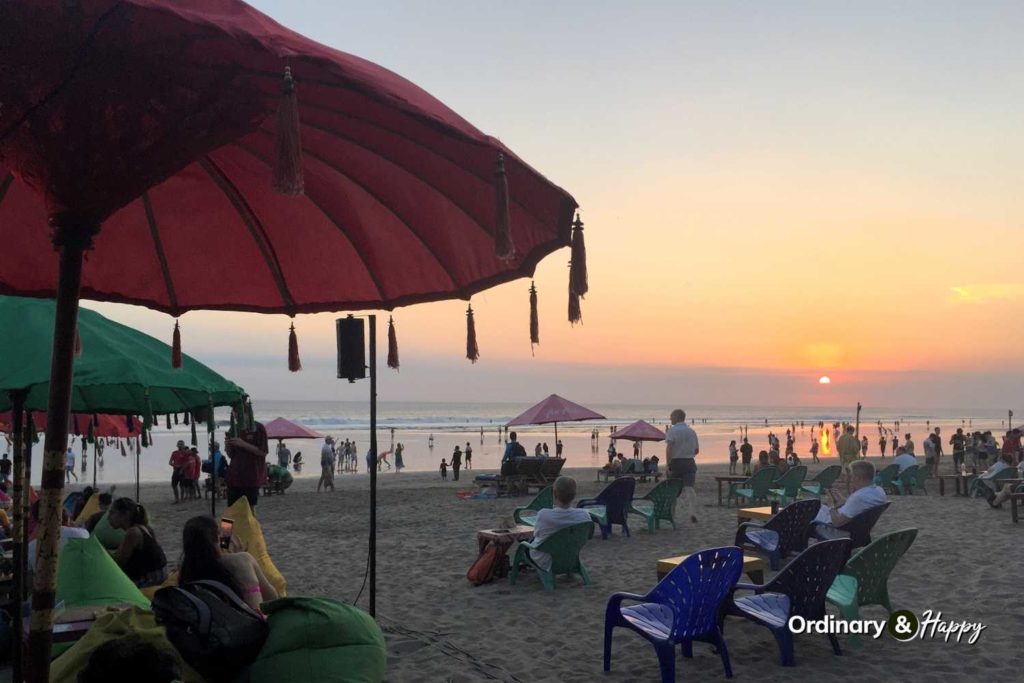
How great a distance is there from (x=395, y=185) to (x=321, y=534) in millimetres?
10149

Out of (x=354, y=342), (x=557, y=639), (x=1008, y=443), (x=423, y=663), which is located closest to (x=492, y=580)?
(x=557, y=639)

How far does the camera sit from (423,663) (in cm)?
533

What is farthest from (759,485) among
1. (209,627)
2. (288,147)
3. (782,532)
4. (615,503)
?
(288,147)

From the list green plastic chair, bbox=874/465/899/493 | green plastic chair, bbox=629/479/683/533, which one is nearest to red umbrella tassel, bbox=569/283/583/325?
green plastic chair, bbox=629/479/683/533

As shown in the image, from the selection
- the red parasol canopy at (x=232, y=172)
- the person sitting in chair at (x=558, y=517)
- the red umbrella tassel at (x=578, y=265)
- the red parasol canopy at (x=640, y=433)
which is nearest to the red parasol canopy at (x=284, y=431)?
the red parasol canopy at (x=640, y=433)

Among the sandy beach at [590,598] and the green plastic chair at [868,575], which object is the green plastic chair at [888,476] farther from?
the green plastic chair at [868,575]

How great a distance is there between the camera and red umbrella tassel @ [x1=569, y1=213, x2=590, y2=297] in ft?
8.18

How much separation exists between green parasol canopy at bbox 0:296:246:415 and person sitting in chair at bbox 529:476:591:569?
3.09 meters

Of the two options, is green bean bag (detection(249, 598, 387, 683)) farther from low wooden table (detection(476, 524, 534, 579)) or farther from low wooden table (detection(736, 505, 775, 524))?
low wooden table (detection(736, 505, 775, 524))

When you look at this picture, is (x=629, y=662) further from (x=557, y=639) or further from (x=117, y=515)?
(x=117, y=515)

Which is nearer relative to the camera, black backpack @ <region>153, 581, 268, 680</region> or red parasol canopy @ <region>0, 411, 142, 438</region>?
black backpack @ <region>153, 581, 268, 680</region>

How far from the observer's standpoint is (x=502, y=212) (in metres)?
2.18

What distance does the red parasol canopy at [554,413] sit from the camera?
1969cm

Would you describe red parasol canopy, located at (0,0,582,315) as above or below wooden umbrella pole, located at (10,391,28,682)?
above
